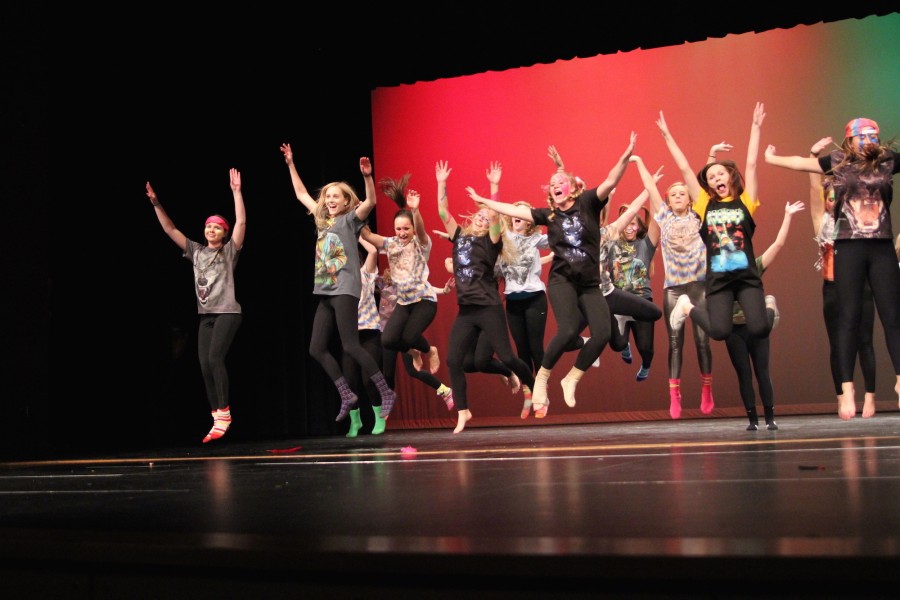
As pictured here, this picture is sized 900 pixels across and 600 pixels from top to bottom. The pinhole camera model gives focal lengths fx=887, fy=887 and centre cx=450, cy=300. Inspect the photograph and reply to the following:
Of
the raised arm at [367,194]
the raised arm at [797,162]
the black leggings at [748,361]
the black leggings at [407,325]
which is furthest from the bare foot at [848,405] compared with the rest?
the raised arm at [367,194]

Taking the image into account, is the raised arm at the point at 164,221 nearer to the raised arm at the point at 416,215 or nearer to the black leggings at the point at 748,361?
the raised arm at the point at 416,215

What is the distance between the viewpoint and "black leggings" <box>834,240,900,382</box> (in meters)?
4.61

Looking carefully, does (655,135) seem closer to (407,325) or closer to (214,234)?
(407,325)

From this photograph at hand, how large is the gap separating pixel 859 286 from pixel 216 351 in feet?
13.8

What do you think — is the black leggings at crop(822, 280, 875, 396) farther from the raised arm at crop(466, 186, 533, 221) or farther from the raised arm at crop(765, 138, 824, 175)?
the raised arm at crop(466, 186, 533, 221)

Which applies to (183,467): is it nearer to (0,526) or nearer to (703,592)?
(0,526)

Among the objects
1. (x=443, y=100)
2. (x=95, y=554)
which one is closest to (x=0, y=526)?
(x=95, y=554)

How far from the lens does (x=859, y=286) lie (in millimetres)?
4645

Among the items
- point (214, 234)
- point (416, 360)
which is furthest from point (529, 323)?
point (214, 234)

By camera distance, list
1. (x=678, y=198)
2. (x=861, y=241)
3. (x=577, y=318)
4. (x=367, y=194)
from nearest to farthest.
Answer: (x=861, y=241)
(x=577, y=318)
(x=367, y=194)
(x=678, y=198)

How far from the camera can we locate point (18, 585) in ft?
5.98

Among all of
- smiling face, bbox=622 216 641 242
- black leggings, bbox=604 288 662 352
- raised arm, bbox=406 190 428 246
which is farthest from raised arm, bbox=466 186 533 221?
smiling face, bbox=622 216 641 242

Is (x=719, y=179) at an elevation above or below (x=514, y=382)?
above

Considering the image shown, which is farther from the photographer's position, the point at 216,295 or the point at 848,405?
the point at 216,295
